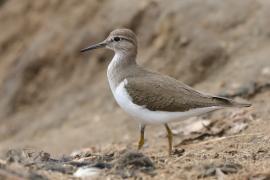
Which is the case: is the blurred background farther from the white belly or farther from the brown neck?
the white belly

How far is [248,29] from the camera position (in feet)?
38.2

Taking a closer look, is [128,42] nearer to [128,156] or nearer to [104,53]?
[128,156]

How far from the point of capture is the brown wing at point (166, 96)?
7164 mm

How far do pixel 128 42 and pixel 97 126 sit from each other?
12.3 feet

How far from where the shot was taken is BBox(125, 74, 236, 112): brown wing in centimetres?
716

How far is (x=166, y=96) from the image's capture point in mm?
7223

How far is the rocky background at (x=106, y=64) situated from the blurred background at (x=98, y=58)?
2 centimetres

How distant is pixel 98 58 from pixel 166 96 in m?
6.03

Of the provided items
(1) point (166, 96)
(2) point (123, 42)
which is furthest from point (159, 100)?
(2) point (123, 42)

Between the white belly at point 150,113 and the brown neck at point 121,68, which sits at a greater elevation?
the brown neck at point 121,68

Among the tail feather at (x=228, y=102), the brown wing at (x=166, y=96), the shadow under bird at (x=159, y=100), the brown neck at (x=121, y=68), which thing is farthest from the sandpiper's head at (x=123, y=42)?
the tail feather at (x=228, y=102)

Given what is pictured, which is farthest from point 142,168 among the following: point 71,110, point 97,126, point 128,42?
point 71,110

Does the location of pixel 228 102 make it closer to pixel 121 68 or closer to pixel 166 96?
pixel 166 96

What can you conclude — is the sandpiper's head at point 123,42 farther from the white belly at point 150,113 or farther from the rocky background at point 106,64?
the rocky background at point 106,64
